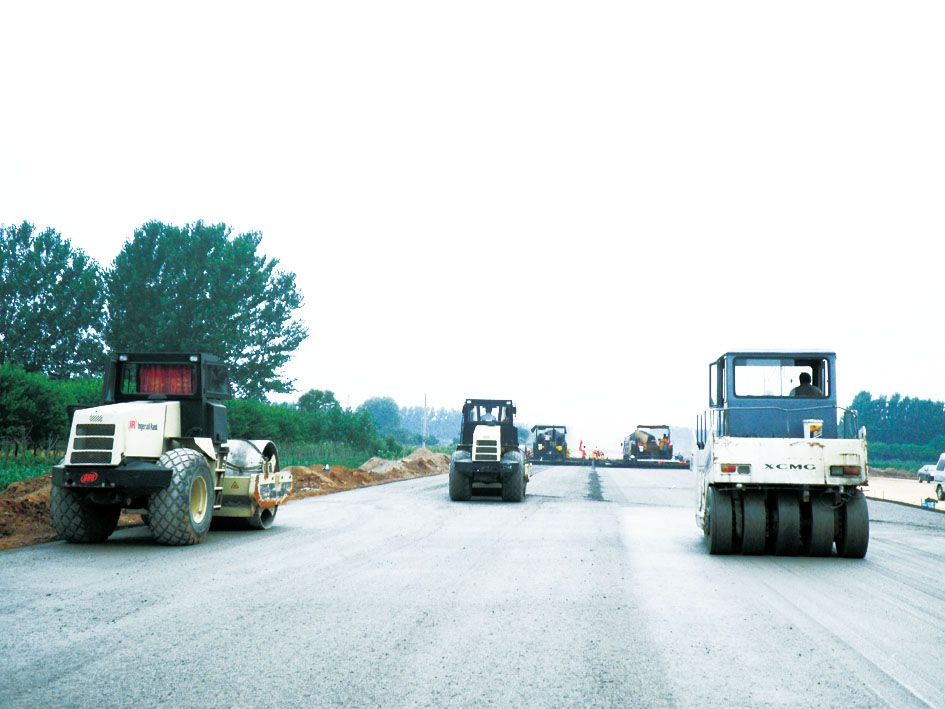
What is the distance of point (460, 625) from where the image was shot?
812 centimetres

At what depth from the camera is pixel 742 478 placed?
42.5ft

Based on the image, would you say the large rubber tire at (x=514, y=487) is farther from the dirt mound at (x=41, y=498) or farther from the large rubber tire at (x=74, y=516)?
the large rubber tire at (x=74, y=516)

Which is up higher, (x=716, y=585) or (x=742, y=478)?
(x=742, y=478)

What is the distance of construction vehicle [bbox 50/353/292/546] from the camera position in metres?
13.1

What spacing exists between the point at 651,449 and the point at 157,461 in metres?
52.5

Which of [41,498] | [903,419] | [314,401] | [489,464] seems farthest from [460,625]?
[903,419]

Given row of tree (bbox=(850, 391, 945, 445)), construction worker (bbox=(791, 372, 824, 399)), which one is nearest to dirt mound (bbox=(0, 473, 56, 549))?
construction worker (bbox=(791, 372, 824, 399))

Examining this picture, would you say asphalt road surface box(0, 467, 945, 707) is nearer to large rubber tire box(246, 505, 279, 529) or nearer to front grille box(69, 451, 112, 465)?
large rubber tire box(246, 505, 279, 529)

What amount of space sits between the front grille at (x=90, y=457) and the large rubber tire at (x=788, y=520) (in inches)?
397

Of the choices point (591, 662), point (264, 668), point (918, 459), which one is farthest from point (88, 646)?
point (918, 459)

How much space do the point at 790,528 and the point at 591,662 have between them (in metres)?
7.65

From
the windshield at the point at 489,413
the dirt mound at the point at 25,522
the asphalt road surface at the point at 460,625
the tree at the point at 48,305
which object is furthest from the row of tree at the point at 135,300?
the asphalt road surface at the point at 460,625

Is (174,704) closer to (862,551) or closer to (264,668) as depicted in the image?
(264,668)

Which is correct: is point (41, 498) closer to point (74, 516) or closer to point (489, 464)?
point (74, 516)
